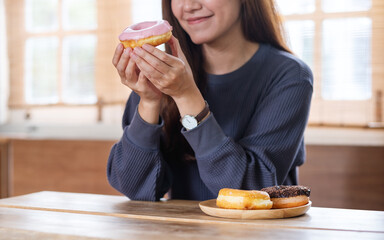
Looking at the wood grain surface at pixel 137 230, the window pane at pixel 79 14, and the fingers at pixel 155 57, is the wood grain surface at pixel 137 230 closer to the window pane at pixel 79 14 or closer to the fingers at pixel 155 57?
the fingers at pixel 155 57

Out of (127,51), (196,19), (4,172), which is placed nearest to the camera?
(127,51)

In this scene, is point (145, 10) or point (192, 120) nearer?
point (192, 120)

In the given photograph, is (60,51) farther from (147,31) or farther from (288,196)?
(288,196)

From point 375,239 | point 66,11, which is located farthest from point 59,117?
point 375,239

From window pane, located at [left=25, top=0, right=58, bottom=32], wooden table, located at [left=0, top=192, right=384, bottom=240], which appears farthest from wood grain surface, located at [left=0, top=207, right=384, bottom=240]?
window pane, located at [left=25, top=0, right=58, bottom=32]

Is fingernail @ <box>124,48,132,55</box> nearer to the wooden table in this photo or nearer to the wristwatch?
the wristwatch

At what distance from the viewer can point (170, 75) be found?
0.98 metres

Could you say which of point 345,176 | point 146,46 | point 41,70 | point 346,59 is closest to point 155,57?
point 146,46

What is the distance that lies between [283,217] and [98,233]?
340 mm

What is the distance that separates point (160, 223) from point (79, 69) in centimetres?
235

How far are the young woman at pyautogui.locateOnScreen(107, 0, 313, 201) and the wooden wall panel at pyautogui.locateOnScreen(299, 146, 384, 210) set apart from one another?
93 centimetres

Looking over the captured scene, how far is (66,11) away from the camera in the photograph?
3084 mm

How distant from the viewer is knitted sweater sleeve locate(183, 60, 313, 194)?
104 cm

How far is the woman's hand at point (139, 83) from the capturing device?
3.37ft
